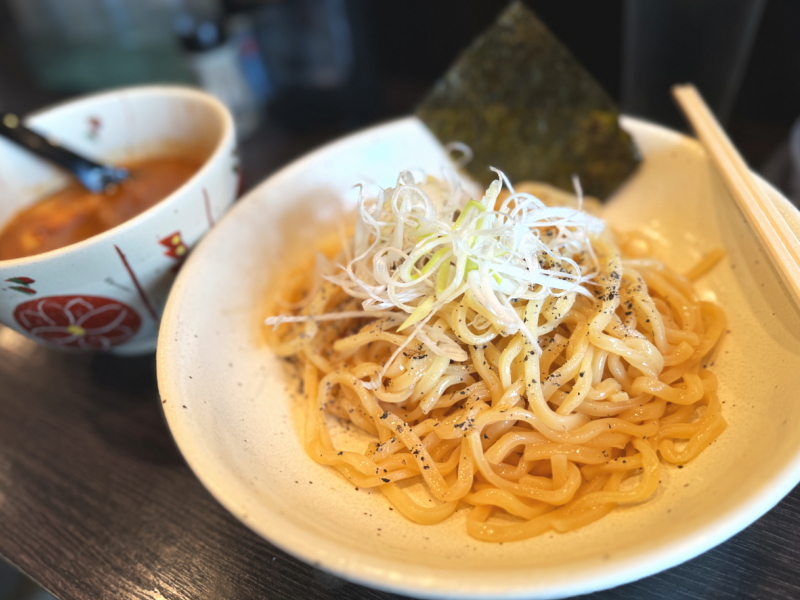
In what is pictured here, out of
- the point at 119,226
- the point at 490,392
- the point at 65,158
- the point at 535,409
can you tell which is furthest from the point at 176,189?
the point at 535,409

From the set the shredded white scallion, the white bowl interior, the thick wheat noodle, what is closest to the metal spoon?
the white bowl interior

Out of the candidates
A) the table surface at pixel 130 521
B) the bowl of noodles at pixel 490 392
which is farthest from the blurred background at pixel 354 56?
the bowl of noodles at pixel 490 392

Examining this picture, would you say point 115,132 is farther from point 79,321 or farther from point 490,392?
point 490,392

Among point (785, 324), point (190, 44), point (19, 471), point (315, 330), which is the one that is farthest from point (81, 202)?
point (785, 324)

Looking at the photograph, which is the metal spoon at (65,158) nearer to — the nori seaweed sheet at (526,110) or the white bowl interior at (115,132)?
the white bowl interior at (115,132)

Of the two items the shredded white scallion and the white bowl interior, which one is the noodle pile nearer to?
the shredded white scallion

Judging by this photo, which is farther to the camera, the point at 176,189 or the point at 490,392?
the point at 176,189
